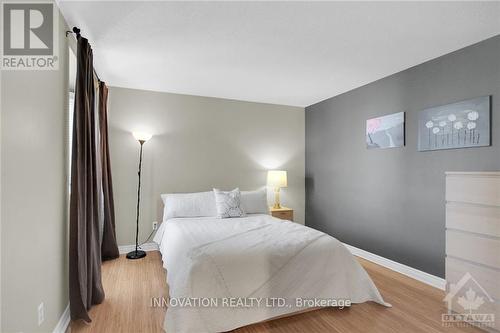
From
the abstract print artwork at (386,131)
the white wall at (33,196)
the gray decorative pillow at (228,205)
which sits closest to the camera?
the white wall at (33,196)

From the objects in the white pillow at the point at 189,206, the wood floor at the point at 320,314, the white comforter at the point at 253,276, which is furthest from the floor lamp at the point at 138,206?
the white comforter at the point at 253,276

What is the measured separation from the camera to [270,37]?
2543 mm

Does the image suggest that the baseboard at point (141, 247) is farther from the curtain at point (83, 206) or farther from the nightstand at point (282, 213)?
the nightstand at point (282, 213)

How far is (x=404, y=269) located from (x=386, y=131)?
5.68ft

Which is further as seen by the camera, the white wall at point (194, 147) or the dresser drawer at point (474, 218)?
the white wall at point (194, 147)

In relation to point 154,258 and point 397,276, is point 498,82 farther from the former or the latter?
point 154,258

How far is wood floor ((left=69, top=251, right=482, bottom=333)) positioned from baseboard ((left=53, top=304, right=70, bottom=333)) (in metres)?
0.05

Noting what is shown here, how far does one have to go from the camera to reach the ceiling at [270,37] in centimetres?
212

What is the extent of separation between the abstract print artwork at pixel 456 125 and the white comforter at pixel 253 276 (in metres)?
1.63

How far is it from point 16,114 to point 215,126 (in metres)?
3.26

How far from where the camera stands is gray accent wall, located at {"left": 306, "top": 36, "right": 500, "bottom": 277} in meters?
2.68

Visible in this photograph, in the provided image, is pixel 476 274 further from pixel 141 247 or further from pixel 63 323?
pixel 141 247

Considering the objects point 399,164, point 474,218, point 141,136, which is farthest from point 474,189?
point 141,136

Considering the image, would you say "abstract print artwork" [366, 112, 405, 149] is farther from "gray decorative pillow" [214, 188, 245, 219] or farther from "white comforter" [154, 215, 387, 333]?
"gray decorative pillow" [214, 188, 245, 219]
